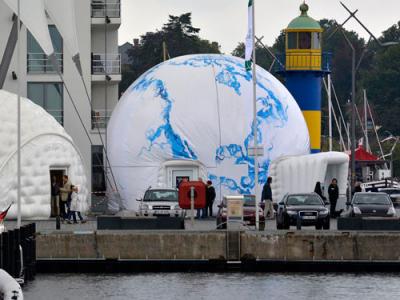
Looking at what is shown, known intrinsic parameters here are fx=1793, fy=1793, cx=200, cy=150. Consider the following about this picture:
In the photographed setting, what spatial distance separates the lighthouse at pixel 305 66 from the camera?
287 feet

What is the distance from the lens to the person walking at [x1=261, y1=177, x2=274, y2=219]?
224ft

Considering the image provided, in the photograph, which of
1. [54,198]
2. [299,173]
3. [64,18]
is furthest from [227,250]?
[299,173]

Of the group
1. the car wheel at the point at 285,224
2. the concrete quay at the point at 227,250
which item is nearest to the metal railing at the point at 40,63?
the car wheel at the point at 285,224

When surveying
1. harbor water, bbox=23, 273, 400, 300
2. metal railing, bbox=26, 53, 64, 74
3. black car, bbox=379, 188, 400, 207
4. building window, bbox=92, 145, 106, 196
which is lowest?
harbor water, bbox=23, 273, 400, 300

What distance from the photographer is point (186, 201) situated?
6119 cm

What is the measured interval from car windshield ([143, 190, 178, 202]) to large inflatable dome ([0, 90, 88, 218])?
5259 mm

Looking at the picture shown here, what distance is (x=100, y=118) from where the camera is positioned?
84.3m

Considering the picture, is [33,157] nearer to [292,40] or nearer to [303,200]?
[303,200]

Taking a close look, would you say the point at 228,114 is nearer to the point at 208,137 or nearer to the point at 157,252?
the point at 208,137

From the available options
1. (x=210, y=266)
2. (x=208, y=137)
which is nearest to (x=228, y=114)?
(x=208, y=137)

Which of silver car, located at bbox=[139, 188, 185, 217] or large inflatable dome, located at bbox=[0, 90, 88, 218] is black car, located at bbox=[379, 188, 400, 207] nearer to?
large inflatable dome, located at bbox=[0, 90, 88, 218]

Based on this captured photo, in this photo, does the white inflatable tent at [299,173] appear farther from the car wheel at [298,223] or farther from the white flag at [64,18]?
the car wheel at [298,223]

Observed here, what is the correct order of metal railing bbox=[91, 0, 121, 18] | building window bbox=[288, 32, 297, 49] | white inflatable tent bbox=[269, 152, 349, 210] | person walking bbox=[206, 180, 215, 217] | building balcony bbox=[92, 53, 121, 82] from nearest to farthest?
person walking bbox=[206, 180, 215, 217], white inflatable tent bbox=[269, 152, 349, 210], building balcony bbox=[92, 53, 121, 82], metal railing bbox=[91, 0, 121, 18], building window bbox=[288, 32, 297, 49]

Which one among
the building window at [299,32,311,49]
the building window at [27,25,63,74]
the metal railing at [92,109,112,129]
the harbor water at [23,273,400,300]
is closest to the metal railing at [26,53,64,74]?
the building window at [27,25,63,74]
